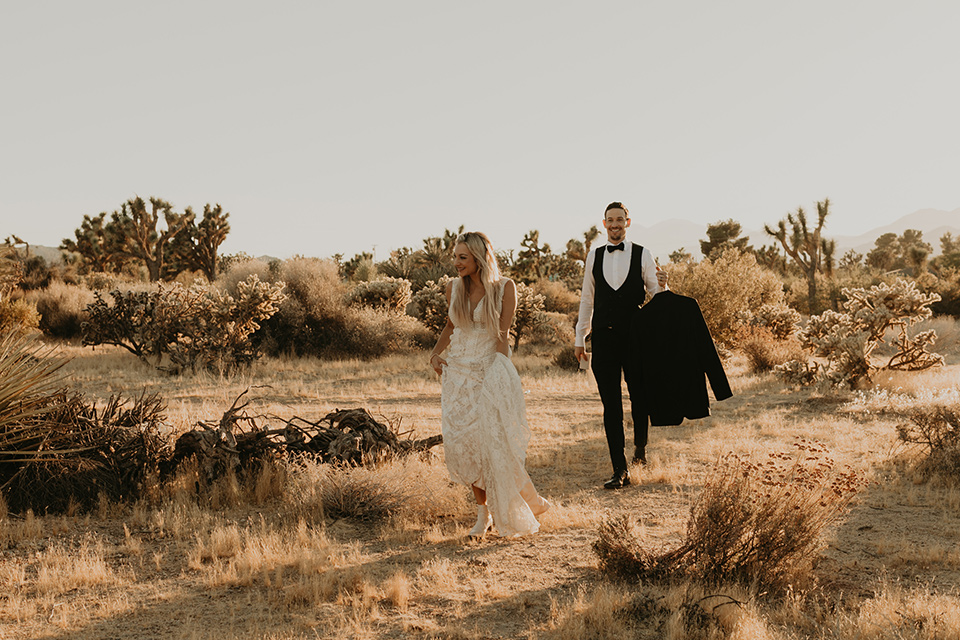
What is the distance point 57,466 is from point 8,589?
5.05 feet

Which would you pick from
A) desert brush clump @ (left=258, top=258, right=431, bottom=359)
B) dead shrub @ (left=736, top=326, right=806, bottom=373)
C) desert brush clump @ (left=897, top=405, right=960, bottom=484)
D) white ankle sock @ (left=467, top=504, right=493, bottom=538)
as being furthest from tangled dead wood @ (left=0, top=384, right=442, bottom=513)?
desert brush clump @ (left=258, top=258, right=431, bottom=359)

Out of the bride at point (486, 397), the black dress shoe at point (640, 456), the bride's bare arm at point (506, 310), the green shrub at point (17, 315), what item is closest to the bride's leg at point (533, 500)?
the bride at point (486, 397)

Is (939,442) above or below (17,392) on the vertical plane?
below

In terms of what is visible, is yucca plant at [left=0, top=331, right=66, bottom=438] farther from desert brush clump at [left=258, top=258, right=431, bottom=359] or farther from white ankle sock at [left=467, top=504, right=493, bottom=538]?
desert brush clump at [left=258, top=258, right=431, bottom=359]

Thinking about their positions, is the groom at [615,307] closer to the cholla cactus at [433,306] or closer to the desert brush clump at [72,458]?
the desert brush clump at [72,458]

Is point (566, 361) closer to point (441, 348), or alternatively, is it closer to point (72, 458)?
point (441, 348)

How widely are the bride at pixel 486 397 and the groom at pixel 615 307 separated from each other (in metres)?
1.40

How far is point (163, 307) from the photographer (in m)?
15.2

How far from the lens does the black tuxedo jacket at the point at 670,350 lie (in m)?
5.80

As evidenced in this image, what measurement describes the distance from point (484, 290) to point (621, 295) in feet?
5.41

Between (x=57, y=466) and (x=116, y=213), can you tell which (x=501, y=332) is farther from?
(x=116, y=213)

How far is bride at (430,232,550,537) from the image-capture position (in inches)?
176

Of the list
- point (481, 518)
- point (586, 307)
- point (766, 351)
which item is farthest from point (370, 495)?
point (766, 351)

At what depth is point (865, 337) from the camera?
11.2m
